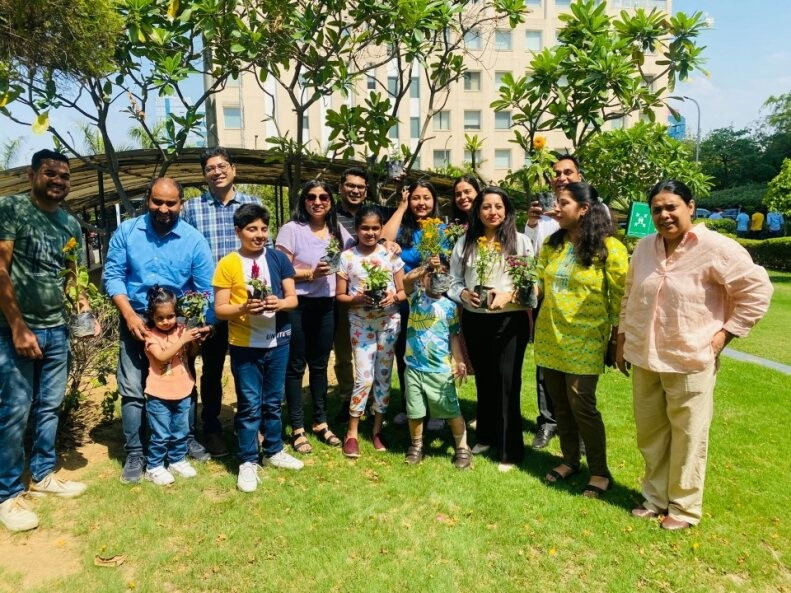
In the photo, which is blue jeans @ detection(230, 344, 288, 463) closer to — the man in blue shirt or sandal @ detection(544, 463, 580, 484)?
the man in blue shirt

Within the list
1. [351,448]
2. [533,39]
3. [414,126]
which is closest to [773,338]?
[351,448]

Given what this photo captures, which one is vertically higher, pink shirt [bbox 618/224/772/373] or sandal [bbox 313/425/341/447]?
pink shirt [bbox 618/224/772/373]

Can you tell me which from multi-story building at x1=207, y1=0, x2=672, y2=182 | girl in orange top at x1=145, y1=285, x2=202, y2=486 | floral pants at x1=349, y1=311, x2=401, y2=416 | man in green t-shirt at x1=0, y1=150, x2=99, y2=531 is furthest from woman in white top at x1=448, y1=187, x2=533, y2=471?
multi-story building at x1=207, y1=0, x2=672, y2=182

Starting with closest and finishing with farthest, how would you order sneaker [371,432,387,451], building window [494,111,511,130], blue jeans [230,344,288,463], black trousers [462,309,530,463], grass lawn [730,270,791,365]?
1. blue jeans [230,344,288,463]
2. black trousers [462,309,530,463]
3. sneaker [371,432,387,451]
4. grass lawn [730,270,791,365]
5. building window [494,111,511,130]

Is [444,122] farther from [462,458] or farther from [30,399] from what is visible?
[30,399]

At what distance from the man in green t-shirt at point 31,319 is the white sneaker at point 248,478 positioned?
1189mm

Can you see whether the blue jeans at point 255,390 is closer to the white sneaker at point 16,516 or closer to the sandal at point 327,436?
the sandal at point 327,436

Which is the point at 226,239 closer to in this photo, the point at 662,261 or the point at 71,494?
the point at 71,494

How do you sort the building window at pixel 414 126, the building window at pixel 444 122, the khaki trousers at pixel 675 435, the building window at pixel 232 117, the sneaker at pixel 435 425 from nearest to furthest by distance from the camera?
the khaki trousers at pixel 675 435
the sneaker at pixel 435 425
the building window at pixel 232 117
the building window at pixel 414 126
the building window at pixel 444 122

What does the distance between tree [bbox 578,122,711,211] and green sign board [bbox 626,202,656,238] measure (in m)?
1.00

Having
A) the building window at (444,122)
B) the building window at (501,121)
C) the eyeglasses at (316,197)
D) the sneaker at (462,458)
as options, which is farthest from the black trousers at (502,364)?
the building window at (501,121)

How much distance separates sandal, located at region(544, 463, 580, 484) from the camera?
3.80 meters

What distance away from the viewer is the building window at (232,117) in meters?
28.8

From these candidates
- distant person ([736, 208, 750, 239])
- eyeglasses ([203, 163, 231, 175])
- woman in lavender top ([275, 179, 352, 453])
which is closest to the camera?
eyeglasses ([203, 163, 231, 175])
